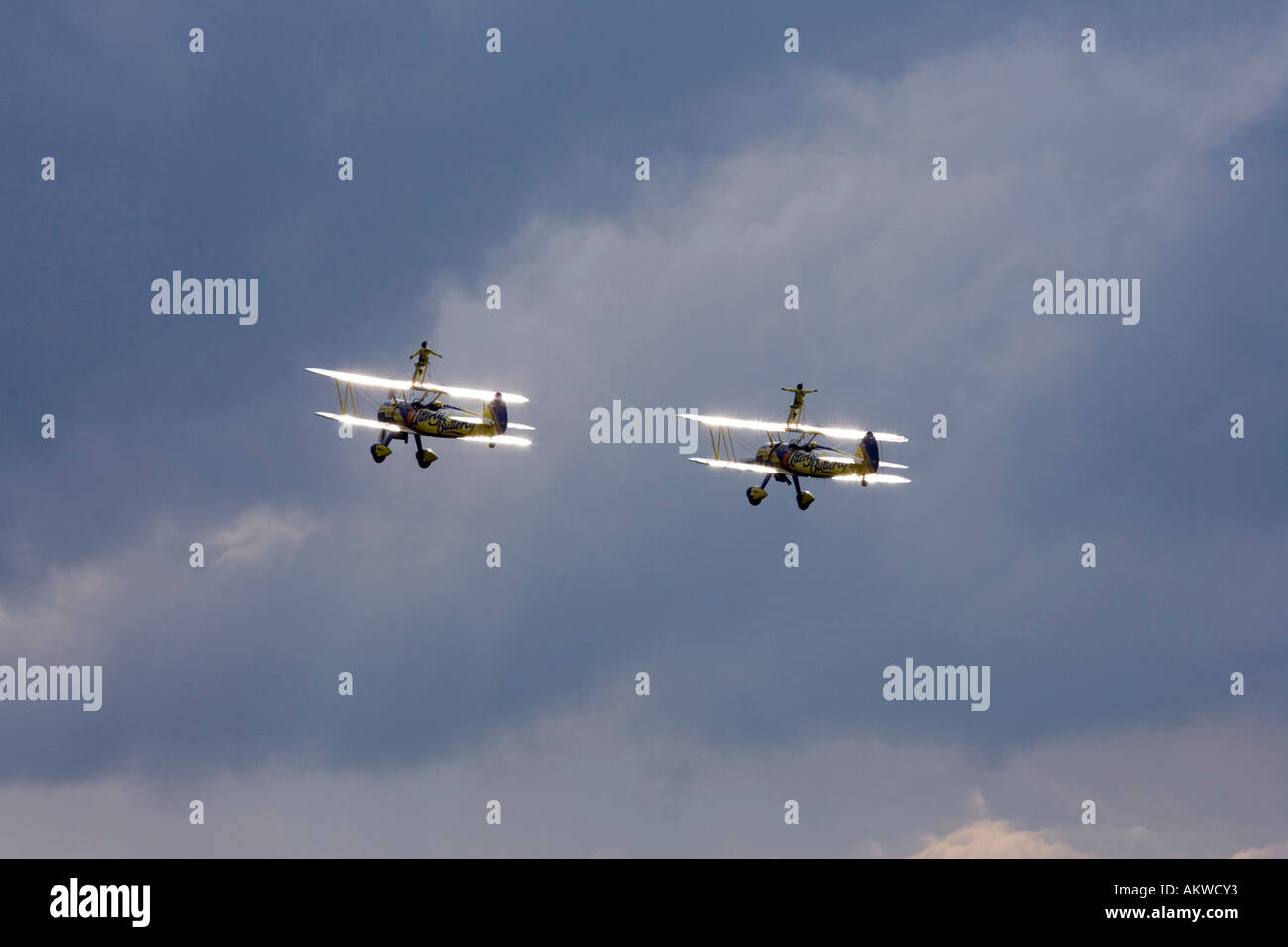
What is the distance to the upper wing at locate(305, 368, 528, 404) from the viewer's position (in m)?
129

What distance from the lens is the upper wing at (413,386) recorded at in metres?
129

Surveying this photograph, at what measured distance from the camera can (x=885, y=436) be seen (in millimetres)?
136000

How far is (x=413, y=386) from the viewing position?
5103 inches
